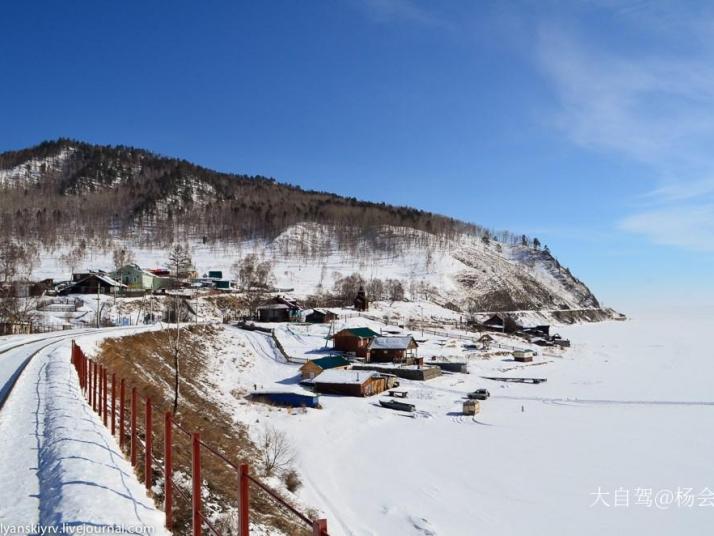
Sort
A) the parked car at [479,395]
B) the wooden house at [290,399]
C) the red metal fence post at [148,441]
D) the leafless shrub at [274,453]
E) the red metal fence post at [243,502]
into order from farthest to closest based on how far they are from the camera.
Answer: the parked car at [479,395]
the wooden house at [290,399]
the leafless shrub at [274,453]
the red metal fence post at [148,441]
the red metal fence post at [243,502]

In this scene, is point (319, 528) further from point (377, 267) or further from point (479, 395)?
point (377, 267)

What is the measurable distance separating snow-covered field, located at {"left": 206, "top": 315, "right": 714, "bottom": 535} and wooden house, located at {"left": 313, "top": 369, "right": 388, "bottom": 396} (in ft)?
4.50

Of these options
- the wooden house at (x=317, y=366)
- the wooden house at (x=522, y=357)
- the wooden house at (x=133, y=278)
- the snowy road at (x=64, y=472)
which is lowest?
the wooden house at (x=522, y=357)

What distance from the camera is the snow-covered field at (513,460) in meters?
18.6

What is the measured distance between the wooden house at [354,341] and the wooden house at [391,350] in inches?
47.8

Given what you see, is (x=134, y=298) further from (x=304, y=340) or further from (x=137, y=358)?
(x=137, y=358)

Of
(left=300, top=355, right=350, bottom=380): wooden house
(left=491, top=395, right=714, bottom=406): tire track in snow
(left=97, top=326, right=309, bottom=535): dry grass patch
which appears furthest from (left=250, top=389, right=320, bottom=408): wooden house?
(left=491, top=395, right=714, bottom=406): tire track in snow

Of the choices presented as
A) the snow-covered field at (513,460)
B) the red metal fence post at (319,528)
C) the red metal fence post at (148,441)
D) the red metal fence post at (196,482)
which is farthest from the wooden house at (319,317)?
the red metal fence post at (319,528)

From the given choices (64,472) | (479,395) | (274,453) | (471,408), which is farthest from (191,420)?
(479,395)

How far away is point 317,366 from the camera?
46.6m

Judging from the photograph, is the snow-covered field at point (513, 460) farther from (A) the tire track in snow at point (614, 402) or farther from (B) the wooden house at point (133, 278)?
(B) the wooden house at point (133, 278)

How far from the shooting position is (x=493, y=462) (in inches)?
973

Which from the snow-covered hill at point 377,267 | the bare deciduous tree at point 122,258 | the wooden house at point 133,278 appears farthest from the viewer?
the snow-covered hill at point 377,267

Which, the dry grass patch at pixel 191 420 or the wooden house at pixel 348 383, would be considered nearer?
the dry grass patch at pixel 191 420
